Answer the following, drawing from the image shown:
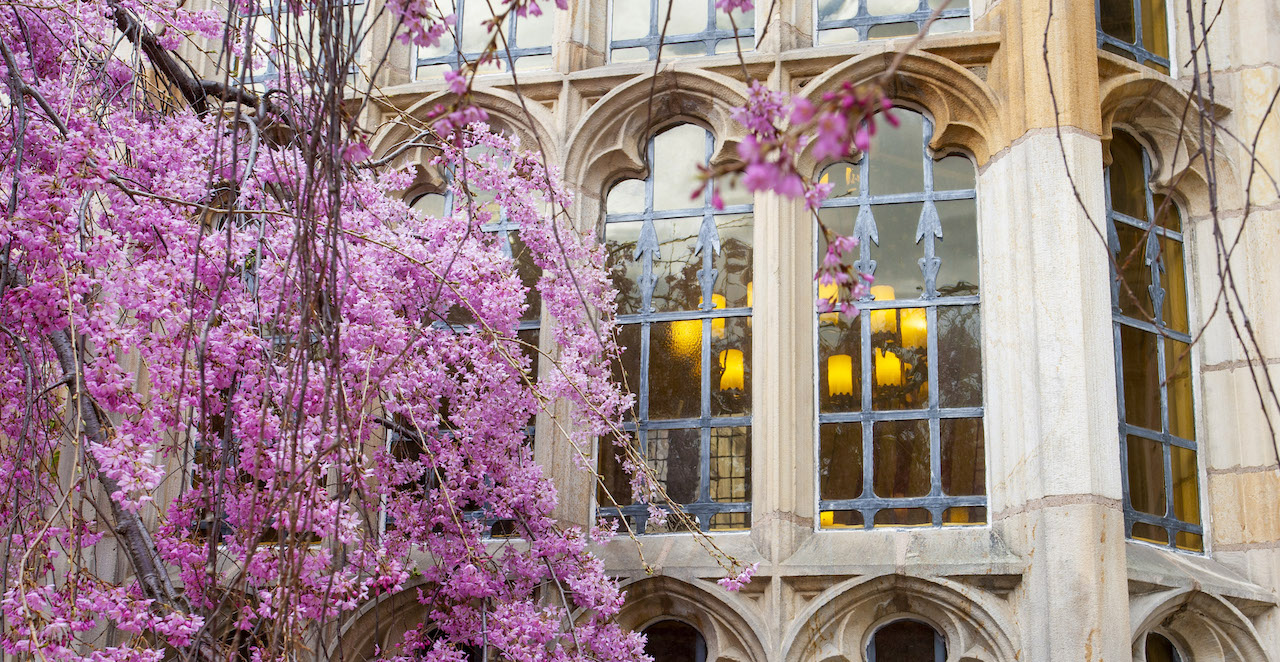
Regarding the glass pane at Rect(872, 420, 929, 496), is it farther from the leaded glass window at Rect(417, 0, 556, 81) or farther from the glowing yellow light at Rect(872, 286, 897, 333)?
the leaded glass window at Rect(417, 0, 556, 81)

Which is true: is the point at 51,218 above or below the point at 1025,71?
below

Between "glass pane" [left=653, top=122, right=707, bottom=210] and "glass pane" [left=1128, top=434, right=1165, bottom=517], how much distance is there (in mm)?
1771

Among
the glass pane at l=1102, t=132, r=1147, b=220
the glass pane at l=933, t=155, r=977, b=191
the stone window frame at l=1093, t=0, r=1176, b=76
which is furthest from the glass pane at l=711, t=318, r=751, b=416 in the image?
the stone window frame at l=1093, t=0, r=1176, b=76

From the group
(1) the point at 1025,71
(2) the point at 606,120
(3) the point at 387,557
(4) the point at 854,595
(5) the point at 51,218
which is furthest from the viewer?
(2) the point at 606,120

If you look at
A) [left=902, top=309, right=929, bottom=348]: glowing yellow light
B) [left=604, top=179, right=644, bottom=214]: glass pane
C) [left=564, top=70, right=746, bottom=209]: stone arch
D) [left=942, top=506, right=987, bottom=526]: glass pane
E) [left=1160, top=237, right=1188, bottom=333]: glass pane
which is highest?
[left=564, top=70, right=746, bottom=209]: stone arch

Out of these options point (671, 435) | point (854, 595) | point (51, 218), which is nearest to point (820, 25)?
point (671, 435)

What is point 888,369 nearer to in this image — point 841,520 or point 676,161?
point 841,520

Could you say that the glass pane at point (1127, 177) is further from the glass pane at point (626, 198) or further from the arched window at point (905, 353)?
the glass pane at point (626, 198)

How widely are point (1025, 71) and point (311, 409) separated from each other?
2710 millimetres

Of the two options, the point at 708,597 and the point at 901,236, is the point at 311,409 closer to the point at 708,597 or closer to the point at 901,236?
the point at 708,597

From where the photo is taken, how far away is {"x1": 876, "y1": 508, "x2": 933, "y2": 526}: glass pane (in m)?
4.67

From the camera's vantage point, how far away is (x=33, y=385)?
349 centimetres

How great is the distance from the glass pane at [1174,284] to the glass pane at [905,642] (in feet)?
4.83

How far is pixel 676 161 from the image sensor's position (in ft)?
17.6
